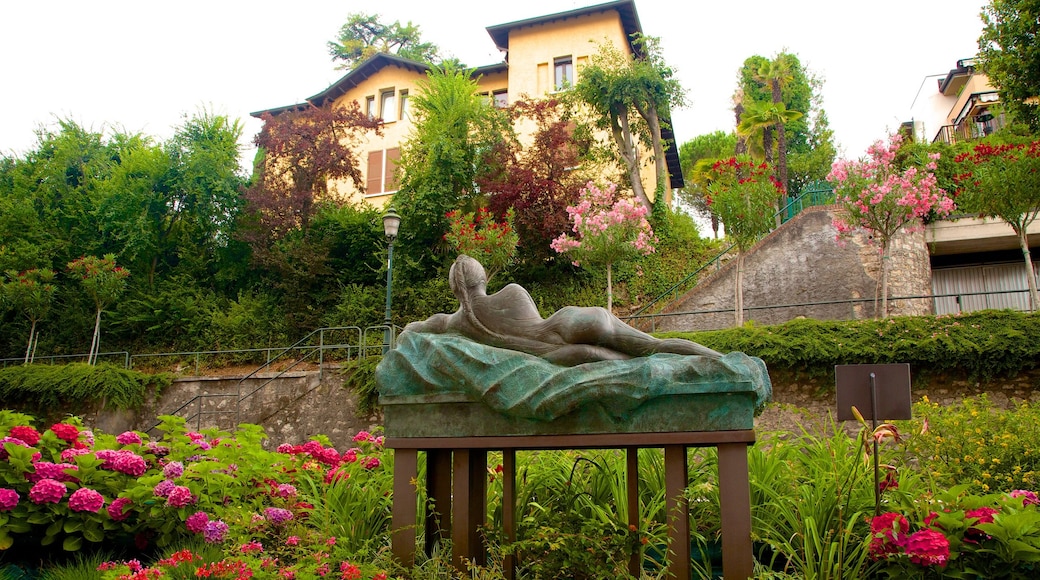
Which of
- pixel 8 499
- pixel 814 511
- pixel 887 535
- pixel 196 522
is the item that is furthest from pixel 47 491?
pixel 887 535

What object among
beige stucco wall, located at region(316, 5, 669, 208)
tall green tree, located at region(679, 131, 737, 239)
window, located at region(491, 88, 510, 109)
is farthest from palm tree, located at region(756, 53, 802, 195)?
window, located at region(491, 88, 510, 109)

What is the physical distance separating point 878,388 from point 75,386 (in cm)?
1580

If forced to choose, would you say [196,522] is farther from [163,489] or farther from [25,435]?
[25,435]

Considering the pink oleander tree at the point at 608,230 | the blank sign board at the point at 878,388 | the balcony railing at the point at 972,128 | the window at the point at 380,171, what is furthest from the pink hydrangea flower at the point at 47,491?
the balcony railing at the point at 972,128

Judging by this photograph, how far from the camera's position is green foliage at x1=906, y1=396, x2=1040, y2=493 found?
589cm

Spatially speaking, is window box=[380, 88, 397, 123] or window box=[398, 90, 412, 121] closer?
window box=[398, 90, 412, 121]

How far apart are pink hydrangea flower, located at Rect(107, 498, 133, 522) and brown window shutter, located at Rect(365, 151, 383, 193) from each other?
877 inches

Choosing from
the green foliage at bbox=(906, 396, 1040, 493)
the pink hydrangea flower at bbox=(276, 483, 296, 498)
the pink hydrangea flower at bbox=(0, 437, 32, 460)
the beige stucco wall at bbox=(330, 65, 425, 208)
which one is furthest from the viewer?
the beige stucco wall at bbox=(330, 65, 425, 208)

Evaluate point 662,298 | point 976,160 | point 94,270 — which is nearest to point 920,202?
point 976,160

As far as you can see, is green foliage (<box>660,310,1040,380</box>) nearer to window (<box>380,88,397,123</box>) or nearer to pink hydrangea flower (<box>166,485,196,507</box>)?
pink hydrangea flower (<box>166,485,196,507</box>)

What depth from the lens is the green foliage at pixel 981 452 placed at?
5.89 m

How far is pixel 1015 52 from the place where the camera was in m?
11.8

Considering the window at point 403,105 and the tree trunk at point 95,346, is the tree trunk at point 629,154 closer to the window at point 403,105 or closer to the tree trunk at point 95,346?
the window at point 403,105

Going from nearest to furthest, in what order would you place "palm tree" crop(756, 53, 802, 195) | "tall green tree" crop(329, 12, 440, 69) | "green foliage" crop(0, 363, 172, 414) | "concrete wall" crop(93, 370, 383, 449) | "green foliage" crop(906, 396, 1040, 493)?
"green foliage" crop(906, 396, 1040, 493)
"concrete wall" crop(93, 370, 383, 449)
"green foliage" crop(0, 363, 172, 414)
"palm tree" crop(756, 53, 802, 195)
"tall green tree" crop(329, 12, 440, 69)
